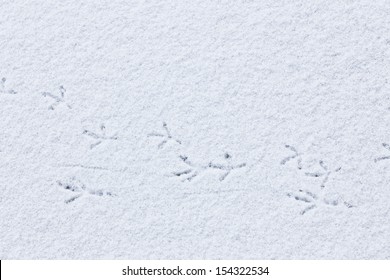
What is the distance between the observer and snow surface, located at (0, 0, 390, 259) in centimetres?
194

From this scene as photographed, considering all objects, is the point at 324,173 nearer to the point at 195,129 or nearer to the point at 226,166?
the point at 226,166

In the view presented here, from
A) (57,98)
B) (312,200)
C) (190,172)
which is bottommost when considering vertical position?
(312,200)

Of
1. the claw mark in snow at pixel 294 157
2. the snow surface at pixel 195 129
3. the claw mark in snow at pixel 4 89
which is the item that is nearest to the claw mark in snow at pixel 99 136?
the snow surface at pixel 195 129

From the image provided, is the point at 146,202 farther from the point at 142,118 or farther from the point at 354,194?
the point at 354,194

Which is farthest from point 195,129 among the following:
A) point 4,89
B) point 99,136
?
point 4,89

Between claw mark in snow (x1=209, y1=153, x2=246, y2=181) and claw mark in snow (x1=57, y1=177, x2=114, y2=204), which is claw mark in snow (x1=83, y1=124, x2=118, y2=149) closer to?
claw mark in snow (x1=57, y1=177, x2=114, y2=204)

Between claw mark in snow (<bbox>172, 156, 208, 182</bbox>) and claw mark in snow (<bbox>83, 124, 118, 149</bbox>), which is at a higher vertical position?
claw mark in snow (<bbox>83, 124, 118, 149</bbox>)

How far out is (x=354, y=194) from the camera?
1.95m

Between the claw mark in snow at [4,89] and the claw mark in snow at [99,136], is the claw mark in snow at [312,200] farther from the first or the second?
the claw mark in snow at [4,89]

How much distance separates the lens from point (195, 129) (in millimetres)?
2055

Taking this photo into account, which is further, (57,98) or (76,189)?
(57,98)

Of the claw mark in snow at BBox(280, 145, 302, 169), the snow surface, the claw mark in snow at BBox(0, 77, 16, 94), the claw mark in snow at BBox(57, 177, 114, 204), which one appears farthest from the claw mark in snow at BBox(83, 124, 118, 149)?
the claw mark in snow at BBox(280, 145, 302, 169)

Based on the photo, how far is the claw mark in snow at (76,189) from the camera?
200 centimetres

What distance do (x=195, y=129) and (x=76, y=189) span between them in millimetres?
369
